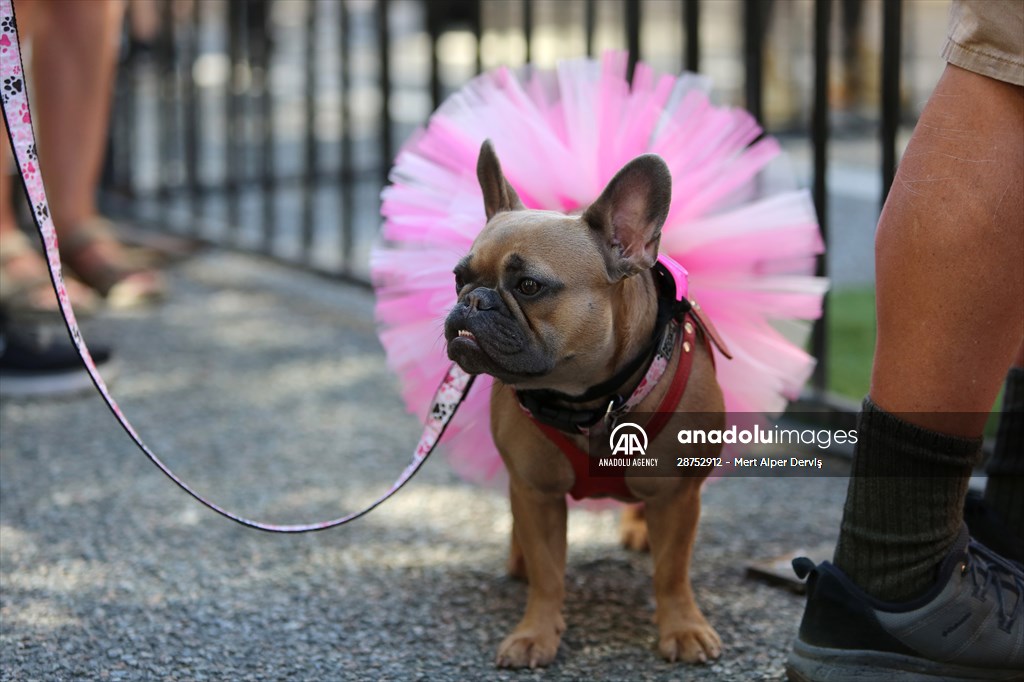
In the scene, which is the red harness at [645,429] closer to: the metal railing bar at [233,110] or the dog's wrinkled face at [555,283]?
the dog's wrinkled face at [555,283]

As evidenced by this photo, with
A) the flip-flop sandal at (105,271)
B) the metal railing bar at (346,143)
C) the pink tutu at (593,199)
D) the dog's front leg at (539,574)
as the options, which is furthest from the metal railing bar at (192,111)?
the dog's front leg at (539,574)

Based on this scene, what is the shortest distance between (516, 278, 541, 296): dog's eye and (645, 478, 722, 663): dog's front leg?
0.43m

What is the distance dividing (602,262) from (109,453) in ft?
5.65

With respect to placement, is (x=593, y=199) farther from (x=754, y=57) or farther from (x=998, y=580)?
(x=754, y=57)

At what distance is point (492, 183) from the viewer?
6.82ft

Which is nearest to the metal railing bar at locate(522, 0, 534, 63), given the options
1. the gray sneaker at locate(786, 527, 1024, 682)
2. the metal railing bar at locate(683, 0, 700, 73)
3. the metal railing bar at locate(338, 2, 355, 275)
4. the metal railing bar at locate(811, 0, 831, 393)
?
the metal railing bar at locate(683, 0, 700, 73)

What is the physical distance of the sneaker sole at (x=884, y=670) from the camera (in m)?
1.94

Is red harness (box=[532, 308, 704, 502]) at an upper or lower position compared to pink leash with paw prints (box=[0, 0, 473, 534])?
lower

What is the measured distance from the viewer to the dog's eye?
190 cm

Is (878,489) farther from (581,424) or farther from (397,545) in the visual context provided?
(397,545)

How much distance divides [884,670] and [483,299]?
83 cm

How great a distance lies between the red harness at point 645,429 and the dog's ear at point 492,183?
0.35 meters

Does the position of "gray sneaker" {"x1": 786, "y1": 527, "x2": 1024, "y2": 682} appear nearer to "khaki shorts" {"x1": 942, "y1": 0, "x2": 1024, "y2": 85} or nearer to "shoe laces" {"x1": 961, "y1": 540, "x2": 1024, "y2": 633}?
"shoe laces" {"x1": 961, "y1": 540, "x2": 1024, "y2": 633}

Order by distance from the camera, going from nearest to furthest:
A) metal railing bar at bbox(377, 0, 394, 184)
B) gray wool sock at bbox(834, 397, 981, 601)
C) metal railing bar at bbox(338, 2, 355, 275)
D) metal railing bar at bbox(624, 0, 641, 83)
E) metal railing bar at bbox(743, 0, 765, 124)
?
gray wool sock at bbox(834, 397, 981, 601), metal railing bar at bbox(743, 0, 765, 124), metal railing bar at bbox(624, 0, 641, 83), metal railing bar at bbox(377, 0, 394, 184), metal railing bar at bbox(338, 2, 355, 275)
